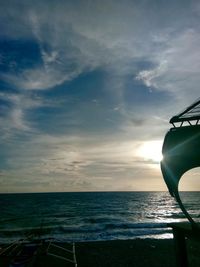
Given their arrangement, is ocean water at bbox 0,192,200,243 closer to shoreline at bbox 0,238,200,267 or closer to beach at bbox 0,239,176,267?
shoreline at bbox 0,238,200,267

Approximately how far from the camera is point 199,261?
48.1 ft

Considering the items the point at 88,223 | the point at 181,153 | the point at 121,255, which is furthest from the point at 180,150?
the point at 88,223

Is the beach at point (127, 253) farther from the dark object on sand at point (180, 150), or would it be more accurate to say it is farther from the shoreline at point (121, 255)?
the dark object on sand at point (180, 150)

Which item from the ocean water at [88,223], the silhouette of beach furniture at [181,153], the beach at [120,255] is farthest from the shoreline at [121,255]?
the silhouette of beach furniture at [181,153]

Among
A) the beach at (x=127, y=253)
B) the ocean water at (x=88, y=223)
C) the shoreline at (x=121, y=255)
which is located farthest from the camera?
the ocean water at (x=88, y=223)

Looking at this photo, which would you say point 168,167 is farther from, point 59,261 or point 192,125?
point 59,261

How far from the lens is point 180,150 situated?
3600mm

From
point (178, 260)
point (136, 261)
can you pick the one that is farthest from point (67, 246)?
point (178, 260)

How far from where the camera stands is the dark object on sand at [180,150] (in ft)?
11.5

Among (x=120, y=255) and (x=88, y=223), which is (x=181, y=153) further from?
(x=88, y=223)

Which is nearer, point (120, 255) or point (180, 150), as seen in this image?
point (180, 150)

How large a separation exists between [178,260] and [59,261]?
34.6 ft

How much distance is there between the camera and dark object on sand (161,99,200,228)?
11.5ft

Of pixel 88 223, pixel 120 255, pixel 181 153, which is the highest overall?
pixel 181 153
